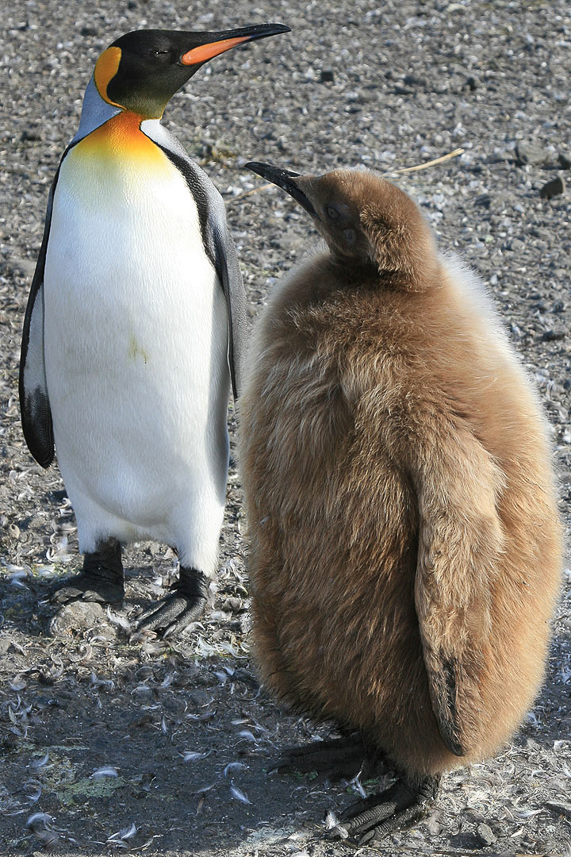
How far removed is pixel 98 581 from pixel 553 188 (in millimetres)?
3608

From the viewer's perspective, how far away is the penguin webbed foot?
2.32 m

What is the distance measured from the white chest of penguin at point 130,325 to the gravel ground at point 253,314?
44 centimetres

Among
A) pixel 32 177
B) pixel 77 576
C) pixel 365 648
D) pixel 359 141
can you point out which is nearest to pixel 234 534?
pixel 77 576

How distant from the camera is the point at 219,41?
10.4ft

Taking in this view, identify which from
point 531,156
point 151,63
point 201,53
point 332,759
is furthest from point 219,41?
point 531,156

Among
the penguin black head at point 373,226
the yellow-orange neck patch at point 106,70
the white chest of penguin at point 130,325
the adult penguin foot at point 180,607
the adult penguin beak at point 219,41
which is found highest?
the adult penguin beak at point 219,41

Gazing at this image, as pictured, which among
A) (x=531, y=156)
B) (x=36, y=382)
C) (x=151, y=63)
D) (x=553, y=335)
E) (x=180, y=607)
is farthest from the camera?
(x=531, y=156)

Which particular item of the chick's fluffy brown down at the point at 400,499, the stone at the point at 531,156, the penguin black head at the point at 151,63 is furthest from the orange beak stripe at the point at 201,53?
the stone at the point at 531,156

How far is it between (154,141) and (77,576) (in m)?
1.32

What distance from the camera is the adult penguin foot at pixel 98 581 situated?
321cm

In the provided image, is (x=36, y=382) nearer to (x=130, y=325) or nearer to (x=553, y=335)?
(x=130, y=325)

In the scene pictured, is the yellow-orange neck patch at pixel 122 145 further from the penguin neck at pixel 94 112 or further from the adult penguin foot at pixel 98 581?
the adult penguin foot at pixel 98 581

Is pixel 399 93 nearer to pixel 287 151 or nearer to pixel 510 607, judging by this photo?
pixel 287 151

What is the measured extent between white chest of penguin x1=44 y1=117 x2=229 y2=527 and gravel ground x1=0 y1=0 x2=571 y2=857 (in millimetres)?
441
